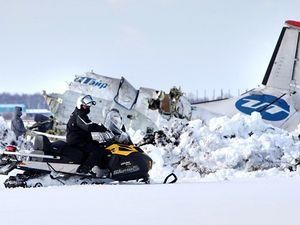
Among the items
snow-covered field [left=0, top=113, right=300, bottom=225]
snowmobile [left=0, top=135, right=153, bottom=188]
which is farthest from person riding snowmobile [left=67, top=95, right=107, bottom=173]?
snow-covered field [left=0, top=113, right=300, bottom=225]

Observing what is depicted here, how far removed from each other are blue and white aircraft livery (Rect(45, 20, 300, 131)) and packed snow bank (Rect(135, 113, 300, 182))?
2851 millimetres

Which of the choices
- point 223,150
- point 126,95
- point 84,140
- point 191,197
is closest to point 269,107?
point 126,95

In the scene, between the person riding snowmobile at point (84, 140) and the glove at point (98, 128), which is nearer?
the glove at point (98, 128)

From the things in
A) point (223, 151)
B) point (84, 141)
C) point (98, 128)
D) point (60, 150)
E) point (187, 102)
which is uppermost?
point (98, 128)

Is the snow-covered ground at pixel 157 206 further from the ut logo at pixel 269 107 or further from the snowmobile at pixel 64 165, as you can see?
the ut logo at pixel 269 107

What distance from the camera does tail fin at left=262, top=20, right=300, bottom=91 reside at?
62.7 feet

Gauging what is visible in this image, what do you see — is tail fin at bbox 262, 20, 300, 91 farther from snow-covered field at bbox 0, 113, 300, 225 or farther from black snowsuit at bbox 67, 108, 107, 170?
black snowsuit at bbox 67, 108, 107, 170

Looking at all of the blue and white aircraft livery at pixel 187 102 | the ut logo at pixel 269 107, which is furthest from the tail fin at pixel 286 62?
the ut logo at pixel 269 107

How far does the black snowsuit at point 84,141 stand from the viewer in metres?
9.72

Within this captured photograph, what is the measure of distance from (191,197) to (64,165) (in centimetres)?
347

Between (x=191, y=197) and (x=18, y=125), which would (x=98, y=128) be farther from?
(x=18, y=125)

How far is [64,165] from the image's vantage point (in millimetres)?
9742

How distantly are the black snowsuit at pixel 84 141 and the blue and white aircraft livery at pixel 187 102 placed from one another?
783cm

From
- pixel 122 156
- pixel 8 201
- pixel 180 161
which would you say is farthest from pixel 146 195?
pixel 180 161
